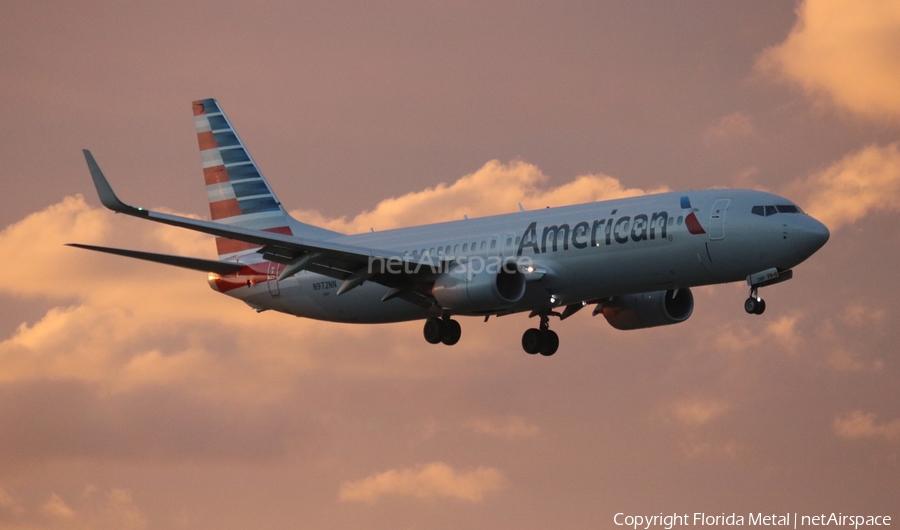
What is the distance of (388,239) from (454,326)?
192 inches

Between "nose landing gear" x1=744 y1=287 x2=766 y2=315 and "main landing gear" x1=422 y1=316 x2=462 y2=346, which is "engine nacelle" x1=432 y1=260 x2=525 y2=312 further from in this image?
"nose landing gear" x1=744 y1=287 x2=766 y2=315

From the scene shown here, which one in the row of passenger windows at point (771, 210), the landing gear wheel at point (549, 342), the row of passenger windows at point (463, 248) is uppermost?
the row of passenger windows at point (463, 248)

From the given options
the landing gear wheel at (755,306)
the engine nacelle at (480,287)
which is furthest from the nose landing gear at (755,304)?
the engine nacelle at (480,287)

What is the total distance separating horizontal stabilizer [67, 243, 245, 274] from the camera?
50.9 metres

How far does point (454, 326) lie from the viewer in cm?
5338

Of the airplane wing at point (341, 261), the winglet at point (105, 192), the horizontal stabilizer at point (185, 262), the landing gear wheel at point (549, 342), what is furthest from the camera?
the landing gear wheel at point (549, 342)

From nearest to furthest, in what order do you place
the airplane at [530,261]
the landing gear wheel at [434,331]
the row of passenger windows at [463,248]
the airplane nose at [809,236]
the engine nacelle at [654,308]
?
the airplane nose at [809,236], the airplane at [530,261], the row of passenger windows at [463,248], the landing gear wheel at [434,331], the engine nacelle at [654,308]

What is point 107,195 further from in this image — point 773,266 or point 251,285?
point 773,266

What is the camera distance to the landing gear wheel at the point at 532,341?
182ft

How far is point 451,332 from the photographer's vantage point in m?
53.2

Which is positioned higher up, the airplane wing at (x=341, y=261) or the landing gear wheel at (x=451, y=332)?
the airplane wing at (x=341, y=261)

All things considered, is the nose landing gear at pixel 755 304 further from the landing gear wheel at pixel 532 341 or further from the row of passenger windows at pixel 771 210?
the landing gear wheel at pixel 532 341

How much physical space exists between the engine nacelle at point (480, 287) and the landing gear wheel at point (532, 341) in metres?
7.05

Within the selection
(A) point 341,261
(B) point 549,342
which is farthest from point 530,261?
(B) point 549,342
